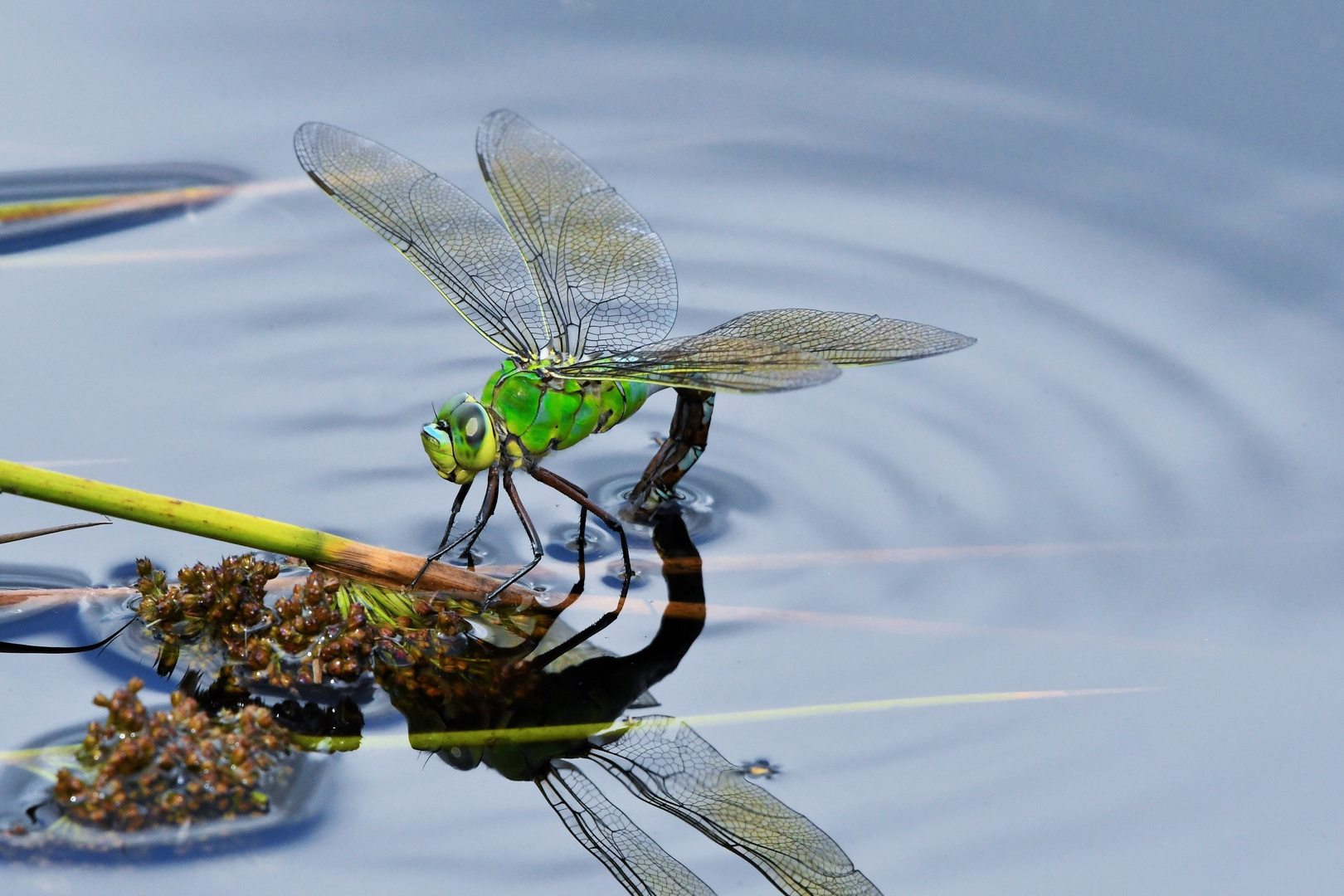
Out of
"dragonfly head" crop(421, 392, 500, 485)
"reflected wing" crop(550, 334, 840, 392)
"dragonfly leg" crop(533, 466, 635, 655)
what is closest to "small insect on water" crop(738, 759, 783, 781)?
"dragonfly leg" crop(533, 466, 635, 655)

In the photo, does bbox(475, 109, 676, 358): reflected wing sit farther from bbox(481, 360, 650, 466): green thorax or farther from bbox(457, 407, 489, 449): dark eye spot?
bbox(457, 407, 489, 449): dark eye spot

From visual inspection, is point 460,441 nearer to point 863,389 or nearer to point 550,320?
point 550,320

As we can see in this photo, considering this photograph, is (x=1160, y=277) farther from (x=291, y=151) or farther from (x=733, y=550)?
(x=291, y=151)

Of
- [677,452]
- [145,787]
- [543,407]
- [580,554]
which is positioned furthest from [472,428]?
[145,787]

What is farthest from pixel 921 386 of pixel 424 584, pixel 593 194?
pixel 424 584

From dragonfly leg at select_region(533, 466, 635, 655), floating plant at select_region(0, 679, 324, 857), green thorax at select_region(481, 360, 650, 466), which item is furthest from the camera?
green thorax at select_region(481, 360, 650, 466)

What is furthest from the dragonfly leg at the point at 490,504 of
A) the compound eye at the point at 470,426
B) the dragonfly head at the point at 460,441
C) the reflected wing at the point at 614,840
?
the reflected wing at the point at 614,840

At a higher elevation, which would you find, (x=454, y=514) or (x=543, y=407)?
(x=543, y=407)
